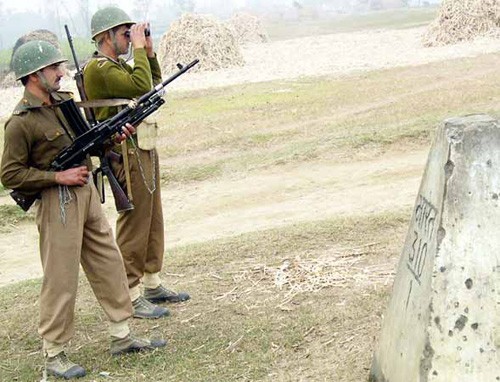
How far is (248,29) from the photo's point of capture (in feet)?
123

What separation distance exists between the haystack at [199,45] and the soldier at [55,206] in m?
20.4

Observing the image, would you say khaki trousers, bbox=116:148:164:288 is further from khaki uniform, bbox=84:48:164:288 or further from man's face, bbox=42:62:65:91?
man's face, bbox=42:62:65:91

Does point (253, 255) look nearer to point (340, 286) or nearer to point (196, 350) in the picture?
point (340, 286)

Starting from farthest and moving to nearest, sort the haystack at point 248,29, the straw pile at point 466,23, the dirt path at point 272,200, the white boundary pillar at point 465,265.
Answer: the haystack at point 248,29
the straw pile at point 466,23
the dirt path at point 272,200
the white boundary pillar at point 465,265

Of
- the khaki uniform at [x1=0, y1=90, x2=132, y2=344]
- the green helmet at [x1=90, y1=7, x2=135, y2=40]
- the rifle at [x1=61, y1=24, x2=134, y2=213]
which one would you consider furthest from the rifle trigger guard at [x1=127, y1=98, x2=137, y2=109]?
the green helmet at [x1=90, y1=7, x2=135, y2=40]

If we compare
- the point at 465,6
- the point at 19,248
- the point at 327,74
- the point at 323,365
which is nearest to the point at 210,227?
the point at 19,248

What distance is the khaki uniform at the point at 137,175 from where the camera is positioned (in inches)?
210

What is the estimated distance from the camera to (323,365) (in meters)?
4.71

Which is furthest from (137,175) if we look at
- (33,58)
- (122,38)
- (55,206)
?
(33,58)

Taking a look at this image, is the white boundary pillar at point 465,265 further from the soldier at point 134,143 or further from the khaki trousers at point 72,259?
the soldier at point 134,143

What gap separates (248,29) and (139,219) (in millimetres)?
32823

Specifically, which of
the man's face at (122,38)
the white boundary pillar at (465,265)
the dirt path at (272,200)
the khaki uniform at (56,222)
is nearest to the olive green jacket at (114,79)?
the man's face at (122,38)

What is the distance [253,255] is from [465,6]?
846 inches

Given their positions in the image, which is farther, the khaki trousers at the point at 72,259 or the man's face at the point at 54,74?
the khaki trousers at the point at 72,259
